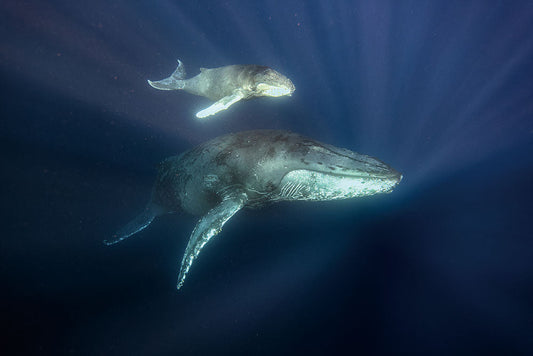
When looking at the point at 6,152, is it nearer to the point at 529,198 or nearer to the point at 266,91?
the point at 266,91

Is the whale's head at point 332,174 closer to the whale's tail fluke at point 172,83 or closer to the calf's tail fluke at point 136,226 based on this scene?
the calf's tail fluke at point 136,226

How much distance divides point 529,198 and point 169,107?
18.2 m

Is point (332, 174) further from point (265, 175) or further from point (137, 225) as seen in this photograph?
point (137, 225)

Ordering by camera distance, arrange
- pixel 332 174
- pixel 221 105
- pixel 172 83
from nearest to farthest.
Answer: pixel 332 174
pixel 221 105
pixel 172 83

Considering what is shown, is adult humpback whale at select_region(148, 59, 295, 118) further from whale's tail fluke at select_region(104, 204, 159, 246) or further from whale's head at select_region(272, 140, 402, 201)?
whale's tail fluke at select_region(104, 204, 159, 246)

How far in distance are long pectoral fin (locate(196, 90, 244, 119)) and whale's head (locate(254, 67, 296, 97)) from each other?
0.71 m

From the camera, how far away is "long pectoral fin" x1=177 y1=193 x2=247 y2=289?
3.58m

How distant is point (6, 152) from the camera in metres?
8.89

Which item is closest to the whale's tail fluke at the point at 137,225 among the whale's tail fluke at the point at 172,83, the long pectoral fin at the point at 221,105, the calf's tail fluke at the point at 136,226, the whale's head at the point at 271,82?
the calf's tail fluke at the point at 136,226

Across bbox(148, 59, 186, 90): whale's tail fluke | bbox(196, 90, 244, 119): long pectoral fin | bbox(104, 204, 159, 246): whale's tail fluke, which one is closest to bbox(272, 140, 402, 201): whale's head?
bbox(196, 90, 244, 119): long pectoral fin

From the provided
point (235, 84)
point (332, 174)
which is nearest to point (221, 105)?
point (235, 84)

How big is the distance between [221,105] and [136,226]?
4.89m

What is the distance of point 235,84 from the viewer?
607cm

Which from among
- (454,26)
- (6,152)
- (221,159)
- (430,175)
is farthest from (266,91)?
(454,26)
